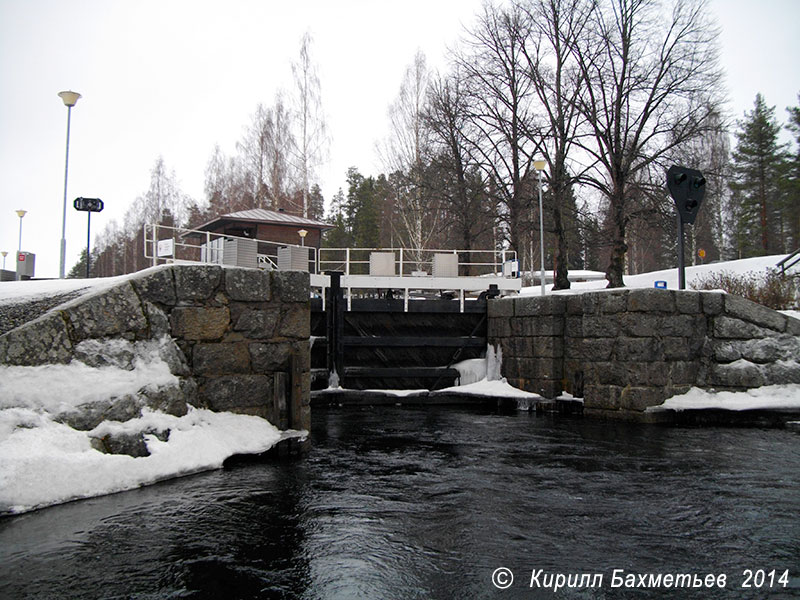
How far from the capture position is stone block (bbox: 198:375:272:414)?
6.48 metres

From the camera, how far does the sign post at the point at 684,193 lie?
10.3 meters

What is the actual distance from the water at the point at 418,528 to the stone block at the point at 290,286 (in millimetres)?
1695

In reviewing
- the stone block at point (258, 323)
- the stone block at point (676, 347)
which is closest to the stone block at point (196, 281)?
the stone block at point (258, 323)

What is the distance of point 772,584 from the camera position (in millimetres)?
3646

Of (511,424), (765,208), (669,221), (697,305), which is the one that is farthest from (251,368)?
(765,208)

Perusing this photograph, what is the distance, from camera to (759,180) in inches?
1428

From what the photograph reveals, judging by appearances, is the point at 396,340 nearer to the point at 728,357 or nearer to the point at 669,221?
the point at 728,357

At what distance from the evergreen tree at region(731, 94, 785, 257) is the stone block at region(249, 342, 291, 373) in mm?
33929

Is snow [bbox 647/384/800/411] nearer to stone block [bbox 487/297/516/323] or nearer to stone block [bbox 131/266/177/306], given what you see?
stone block [bbox 487/297/516/323]

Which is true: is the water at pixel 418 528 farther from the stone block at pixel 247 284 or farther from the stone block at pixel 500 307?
the stone block at pixel 500 307

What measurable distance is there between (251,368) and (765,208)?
3647 centimetres

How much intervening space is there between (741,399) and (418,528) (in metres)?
7.27

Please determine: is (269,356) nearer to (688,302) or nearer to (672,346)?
(672,346)

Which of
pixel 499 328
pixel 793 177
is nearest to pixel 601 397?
pixel 499 328
